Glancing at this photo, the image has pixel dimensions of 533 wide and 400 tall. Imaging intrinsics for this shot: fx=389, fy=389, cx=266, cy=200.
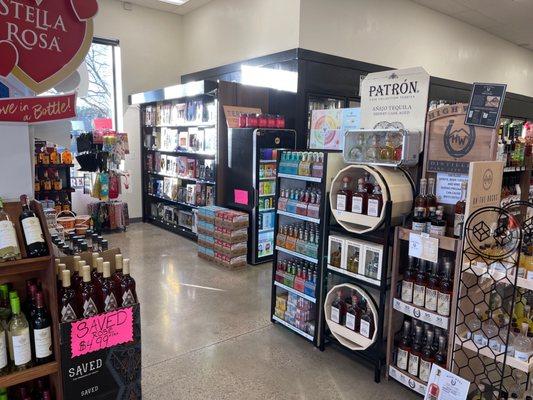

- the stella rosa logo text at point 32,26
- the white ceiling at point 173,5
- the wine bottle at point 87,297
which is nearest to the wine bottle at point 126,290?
the wine bottle at point 87,297

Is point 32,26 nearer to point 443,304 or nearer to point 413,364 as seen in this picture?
point 443,304

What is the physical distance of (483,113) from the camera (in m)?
2.42

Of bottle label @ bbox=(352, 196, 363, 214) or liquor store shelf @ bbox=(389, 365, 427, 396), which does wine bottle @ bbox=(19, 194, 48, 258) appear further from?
liquor store shelf @ bbox=(389, 365, 427, 396)

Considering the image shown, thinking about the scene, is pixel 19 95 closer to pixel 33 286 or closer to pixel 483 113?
pixel 33 286

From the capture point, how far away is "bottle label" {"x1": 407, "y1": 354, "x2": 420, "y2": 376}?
8.61 feet

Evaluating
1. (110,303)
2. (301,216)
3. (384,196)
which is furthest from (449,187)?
(110,303)

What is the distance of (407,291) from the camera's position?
8.73ft

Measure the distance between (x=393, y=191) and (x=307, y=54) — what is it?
12.7 feet

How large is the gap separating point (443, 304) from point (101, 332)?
1995 millimetres

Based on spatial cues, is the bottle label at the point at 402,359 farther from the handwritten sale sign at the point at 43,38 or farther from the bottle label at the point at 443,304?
the handwritten sale sign at the point at 43,38

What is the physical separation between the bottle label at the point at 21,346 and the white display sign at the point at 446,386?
2038 millimetres

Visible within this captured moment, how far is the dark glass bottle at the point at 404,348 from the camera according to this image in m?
2.70

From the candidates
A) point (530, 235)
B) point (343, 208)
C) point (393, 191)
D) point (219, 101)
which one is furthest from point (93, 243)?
point (219, 101)

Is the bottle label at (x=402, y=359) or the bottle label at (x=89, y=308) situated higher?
the bottle label at (x=89, y=308)
